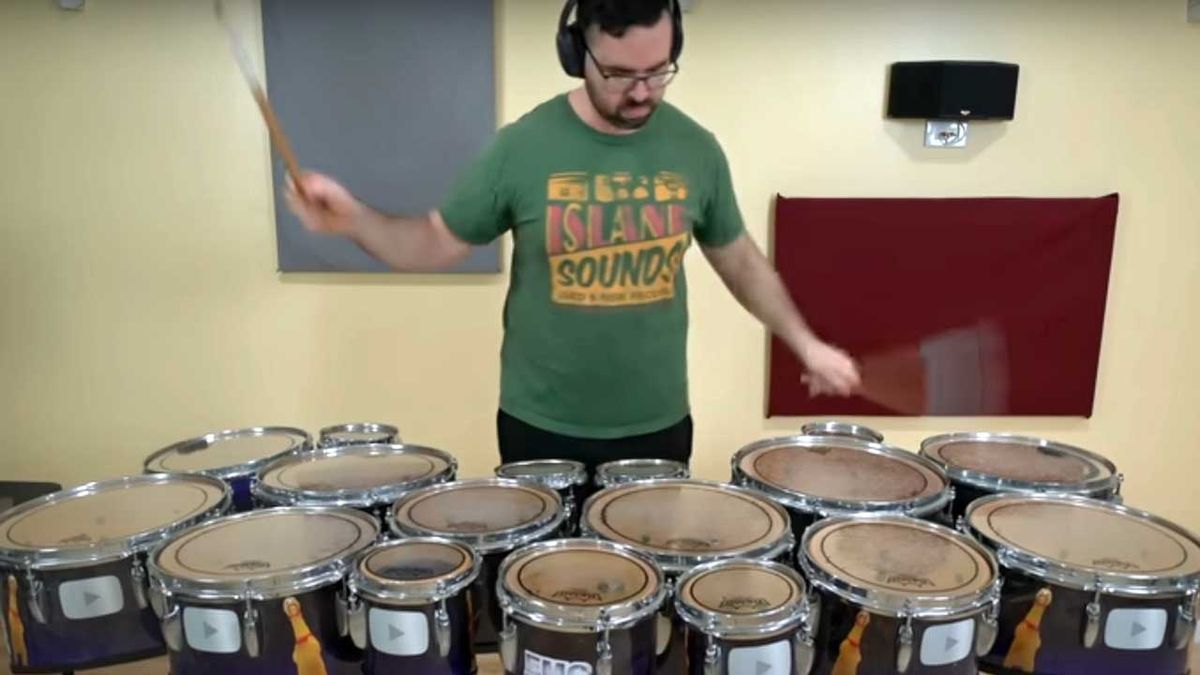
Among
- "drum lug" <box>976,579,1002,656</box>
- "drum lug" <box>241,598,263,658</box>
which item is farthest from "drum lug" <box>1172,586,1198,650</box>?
"drum lug" <box>241,598,263,658</box>

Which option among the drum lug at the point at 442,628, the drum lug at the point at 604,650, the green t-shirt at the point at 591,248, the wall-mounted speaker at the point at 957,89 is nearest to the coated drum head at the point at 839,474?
the green t-shirt at the point at 591,248

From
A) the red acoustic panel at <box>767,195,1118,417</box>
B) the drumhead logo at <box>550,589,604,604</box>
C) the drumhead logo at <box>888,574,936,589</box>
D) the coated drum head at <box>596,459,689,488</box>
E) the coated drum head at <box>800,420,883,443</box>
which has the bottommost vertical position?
the drumhead logo at <box>550,589,604,604</box>

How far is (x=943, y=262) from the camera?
2770mm

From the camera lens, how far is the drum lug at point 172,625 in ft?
3.88

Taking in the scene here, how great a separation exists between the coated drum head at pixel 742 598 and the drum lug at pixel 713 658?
0.02 metres

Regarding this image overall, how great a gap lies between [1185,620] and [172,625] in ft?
4.56

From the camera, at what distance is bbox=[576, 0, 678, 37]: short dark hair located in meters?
1.51

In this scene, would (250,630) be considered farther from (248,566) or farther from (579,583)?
(579,583)

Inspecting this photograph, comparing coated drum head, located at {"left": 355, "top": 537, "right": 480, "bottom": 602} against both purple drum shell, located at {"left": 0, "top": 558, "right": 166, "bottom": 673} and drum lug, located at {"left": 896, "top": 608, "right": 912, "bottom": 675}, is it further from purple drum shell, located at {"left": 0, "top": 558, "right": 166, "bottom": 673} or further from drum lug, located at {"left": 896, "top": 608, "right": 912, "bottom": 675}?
drum lug, located at {"left": 896, "top": 608, "right": 912, "bottom": 675}

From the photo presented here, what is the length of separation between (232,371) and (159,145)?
715mm

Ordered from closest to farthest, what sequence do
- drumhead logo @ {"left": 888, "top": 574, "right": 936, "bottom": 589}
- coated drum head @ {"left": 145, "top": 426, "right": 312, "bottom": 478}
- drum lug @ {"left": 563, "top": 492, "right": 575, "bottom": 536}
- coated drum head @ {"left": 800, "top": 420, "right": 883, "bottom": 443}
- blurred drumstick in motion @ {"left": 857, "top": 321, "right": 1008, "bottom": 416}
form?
drumhead logo @ {"left": 888, "top": 574, "right": 936, "bottom": 589} < drum lug @ {"left": 563, "top": 492, "right": 575, "bottom": 536} < coated drum head @ {"left": 145, "top": 426, "right": 312, "bottom": 478} < coated drum head @ {"left": 800, "top": 420, "right": 883, "bottom": 443} < blurred drumstick in motion @ {"left": 857, "top": 321, "right": 1008, "bottom": 416}

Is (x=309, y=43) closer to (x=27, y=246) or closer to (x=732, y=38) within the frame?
(x=27, y=246)

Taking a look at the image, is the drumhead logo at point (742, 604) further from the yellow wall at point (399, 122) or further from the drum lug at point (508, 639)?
the yellow wall at point (399, 122)

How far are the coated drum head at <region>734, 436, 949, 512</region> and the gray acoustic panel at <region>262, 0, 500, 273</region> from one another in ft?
4.57
